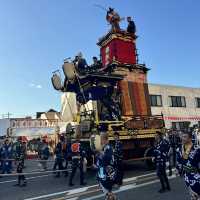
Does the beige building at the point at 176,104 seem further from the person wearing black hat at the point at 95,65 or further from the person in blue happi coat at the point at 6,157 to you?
the person in blue happi coat at the point at 6,157

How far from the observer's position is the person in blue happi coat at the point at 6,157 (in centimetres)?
1489

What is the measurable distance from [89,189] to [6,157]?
780cm

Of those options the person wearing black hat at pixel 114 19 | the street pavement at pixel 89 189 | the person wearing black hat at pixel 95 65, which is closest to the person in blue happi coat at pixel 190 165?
the street pavement at pixel 89 189

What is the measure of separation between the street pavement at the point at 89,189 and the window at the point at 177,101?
2364cm

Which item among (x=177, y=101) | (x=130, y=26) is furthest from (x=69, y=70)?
(x=177, y=101)

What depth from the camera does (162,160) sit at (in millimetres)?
8391

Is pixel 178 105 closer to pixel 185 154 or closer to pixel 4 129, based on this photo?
pixel 4 129

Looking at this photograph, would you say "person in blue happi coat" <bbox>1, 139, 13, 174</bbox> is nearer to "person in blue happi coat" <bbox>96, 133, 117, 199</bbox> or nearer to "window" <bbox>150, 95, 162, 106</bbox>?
"person in blue happi coat" <bbox>96, 133, 117, 199</bbox>

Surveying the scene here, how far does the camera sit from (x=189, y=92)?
3609cm

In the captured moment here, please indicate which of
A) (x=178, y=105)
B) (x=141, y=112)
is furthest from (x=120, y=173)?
(x=178, y=105)

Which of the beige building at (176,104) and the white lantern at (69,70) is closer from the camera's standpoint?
the white lantern at (69,70)

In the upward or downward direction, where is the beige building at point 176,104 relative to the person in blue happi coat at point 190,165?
upward

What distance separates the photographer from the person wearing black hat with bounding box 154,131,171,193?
27.3 feet

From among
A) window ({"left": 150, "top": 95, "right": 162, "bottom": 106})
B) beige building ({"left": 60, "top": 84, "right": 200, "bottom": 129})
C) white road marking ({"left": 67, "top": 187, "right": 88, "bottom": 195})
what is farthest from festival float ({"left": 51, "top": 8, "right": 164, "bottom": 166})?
beige building ({"left": 60, "top": 84, "right": 200, "bottom": 129})
